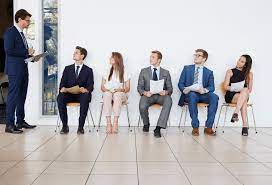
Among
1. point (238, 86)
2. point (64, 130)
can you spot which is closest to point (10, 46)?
point (64, 130)

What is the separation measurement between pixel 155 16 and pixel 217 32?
1.08 metres

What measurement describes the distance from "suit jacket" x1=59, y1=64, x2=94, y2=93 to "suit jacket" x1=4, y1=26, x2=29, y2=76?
0.67 metres

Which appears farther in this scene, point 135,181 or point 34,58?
point 34,58

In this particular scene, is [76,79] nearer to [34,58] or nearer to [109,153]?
[34,58]

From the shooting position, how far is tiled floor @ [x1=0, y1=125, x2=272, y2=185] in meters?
3.22

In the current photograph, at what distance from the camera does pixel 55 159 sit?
3.93 m

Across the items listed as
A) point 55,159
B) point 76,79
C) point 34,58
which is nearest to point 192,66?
point 76,79

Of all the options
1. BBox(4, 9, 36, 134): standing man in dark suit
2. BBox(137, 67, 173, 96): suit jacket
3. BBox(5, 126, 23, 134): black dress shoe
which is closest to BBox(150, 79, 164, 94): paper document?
BBox(137, 67, 173, 96): suit jacket

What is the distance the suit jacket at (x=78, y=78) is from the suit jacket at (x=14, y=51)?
26.4 inches

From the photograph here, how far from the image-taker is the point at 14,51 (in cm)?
551

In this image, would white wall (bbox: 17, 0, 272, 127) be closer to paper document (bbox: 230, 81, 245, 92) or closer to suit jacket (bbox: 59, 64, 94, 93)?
suit jacket (bbox: 59, 64, 94, 93)

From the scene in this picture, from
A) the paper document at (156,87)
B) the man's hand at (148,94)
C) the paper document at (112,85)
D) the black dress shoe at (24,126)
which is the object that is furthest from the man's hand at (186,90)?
the black dress shoe at (24,126)

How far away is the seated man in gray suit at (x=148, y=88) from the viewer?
19.3 feet

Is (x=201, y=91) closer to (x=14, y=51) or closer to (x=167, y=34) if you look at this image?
(x=167, y=34)
